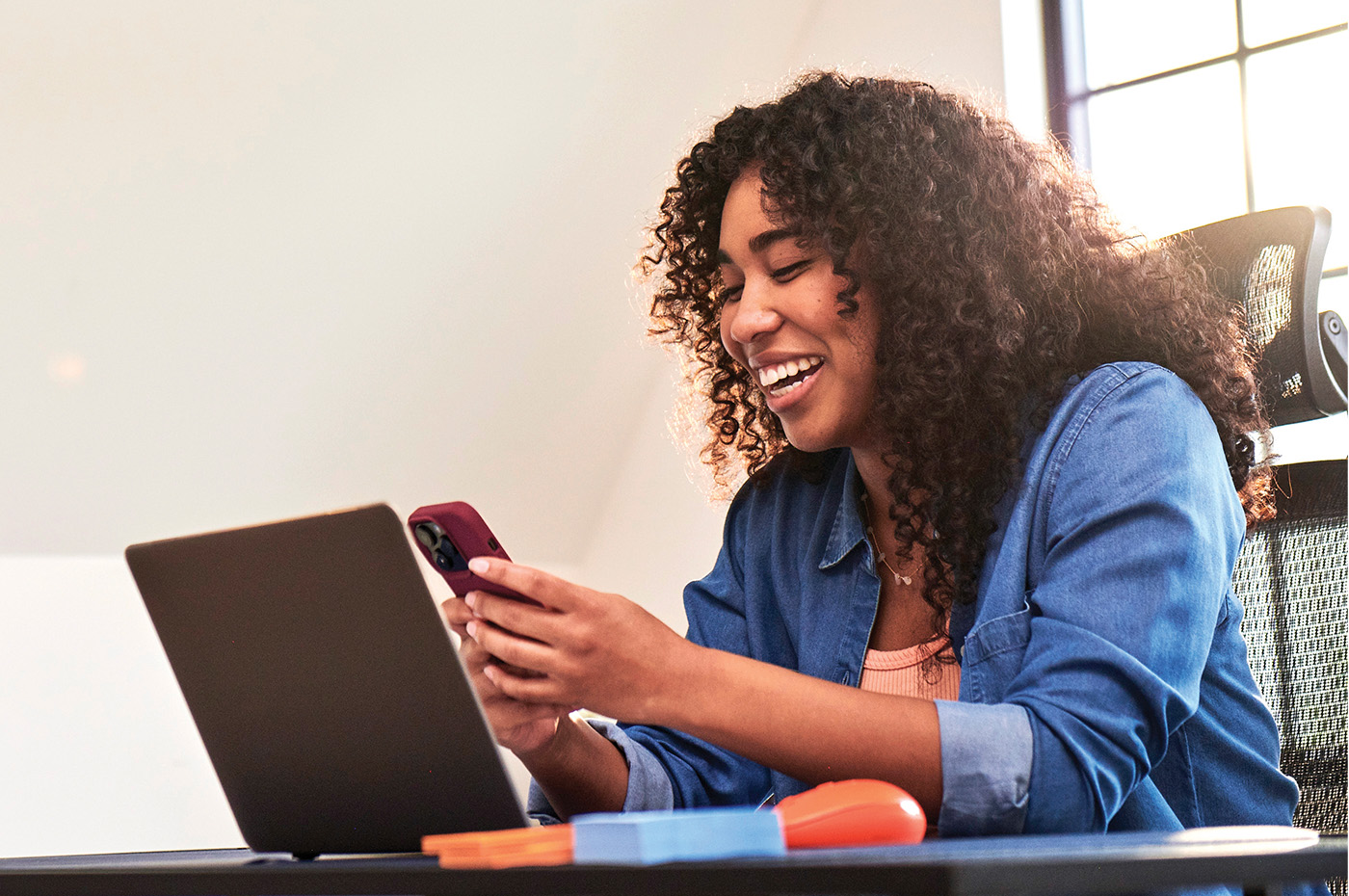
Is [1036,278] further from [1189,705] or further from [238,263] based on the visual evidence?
[238,263]

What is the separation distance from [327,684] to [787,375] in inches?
24.1

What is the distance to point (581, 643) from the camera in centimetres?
69

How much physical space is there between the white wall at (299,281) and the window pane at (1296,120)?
1.73 feet

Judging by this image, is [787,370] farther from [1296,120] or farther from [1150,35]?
[1150,35]

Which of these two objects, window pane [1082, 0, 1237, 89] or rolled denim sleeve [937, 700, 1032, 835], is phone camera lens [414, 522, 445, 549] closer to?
rolled denim sleeve [937, 700, 1032, 835]

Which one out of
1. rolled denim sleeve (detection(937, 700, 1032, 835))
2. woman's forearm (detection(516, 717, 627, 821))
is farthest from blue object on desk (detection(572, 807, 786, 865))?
woman's forearm (detection(516, 717, 627, 821))

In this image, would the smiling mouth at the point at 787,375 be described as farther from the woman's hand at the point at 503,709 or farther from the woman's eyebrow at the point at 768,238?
the woman's hand at the point at 503,709

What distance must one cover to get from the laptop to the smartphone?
0.07 m

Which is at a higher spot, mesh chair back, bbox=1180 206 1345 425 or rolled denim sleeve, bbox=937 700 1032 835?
mesh chair back, bbox=1180 206 1345 425

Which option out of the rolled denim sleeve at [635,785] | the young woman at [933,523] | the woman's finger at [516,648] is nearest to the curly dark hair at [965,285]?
the young woman at [933,523]

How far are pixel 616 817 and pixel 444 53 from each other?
7.29 feet

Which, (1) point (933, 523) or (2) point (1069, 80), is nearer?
(1) point (933, 523)

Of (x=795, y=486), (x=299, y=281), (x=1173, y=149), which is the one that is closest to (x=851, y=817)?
(x=795, y=486)

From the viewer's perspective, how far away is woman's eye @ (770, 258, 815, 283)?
1122mm
